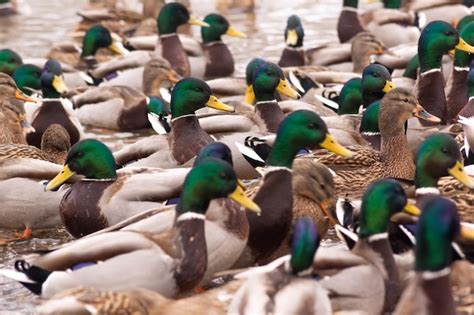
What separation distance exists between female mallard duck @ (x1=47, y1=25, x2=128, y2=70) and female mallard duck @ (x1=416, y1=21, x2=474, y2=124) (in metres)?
4.21

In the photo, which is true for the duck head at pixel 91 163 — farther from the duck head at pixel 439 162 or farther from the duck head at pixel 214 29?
the duck head at pixel 214 29

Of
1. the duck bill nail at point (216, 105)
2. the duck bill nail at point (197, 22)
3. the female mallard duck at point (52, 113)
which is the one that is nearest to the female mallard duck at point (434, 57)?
the duck bill nail at point (216, 105)

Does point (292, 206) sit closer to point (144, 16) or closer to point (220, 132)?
point (220, 132)

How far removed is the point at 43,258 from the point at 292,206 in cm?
148

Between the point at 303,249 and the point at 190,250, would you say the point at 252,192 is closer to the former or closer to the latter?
the point at 190,250

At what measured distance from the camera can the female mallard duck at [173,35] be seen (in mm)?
13047

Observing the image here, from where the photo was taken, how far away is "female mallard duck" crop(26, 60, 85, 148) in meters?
10.3

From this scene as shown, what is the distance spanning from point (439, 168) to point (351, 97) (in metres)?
3.26

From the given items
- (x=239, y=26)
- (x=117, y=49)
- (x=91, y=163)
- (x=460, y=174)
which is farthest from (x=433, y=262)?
(x=239, y=26)

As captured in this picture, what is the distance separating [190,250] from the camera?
639cm

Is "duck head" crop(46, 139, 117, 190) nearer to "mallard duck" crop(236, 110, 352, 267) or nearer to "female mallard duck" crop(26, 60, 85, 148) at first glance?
"mallard duck" crop(236, 110, 352, 267)

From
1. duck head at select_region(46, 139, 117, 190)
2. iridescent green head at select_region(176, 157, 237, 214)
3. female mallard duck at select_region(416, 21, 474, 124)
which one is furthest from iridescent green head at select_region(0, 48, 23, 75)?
iridescent green head at select_region(176, 157, 237, 214)

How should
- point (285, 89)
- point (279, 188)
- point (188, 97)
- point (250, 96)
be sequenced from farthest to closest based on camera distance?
point (250, 96) → point (285, 89) → point (188, 97) → point (279, 188)

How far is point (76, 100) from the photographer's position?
11.9 meters
